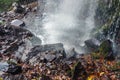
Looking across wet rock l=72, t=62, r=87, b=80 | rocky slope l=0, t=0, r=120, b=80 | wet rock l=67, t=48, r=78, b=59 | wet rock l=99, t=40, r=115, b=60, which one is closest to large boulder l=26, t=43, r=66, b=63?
rocky slope l=0, t=0, r=120, b=80

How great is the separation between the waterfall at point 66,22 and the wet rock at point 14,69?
3.64 metres

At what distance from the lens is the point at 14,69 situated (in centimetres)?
1242

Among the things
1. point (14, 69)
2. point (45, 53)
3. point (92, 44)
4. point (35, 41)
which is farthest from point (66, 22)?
point (14, 69)

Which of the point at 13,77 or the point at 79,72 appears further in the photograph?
the point at 13,77

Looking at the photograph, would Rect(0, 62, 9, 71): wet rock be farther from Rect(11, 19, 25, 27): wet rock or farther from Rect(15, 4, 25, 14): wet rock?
Rect(15, 4, 25, 14): wet rock

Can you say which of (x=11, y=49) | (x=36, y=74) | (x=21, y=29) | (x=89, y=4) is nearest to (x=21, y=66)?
(x=36, y=74)

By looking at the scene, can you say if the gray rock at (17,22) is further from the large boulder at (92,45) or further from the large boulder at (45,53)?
the large boulder at (92,45)

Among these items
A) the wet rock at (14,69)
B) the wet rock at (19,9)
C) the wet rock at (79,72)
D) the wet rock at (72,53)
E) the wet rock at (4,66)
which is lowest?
the wet rock at (79,72)

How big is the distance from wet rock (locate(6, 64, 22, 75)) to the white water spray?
12.4 ft

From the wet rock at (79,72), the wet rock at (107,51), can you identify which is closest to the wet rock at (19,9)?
the wet rock at (107,51)

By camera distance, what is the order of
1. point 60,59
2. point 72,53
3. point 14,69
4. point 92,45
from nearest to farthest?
point 14,69 < point 60,59 < point 72,53 < point 92,45

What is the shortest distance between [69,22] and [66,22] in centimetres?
23

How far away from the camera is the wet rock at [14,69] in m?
12.3

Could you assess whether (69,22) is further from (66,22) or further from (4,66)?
(4,66)
